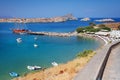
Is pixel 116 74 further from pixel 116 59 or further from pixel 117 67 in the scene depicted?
pixel 116 59

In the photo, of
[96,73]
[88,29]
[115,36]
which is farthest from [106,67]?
[88,29]

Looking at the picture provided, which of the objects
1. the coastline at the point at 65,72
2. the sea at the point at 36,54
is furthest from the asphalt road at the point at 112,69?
the sea at the point at 36,54

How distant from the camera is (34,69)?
1320 inches

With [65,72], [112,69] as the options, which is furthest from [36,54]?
[112,69]

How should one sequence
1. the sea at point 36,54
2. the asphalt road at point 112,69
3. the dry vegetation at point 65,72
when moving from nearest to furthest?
the asphalt road at point 112,69, the dry vegetation at point 65,72, the sea at point 36,54

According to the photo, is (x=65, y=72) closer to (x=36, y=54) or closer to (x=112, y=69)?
(x=112, y=69)

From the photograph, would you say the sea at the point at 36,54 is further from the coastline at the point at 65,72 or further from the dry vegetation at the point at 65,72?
the dry vegetation at the point at 65,72

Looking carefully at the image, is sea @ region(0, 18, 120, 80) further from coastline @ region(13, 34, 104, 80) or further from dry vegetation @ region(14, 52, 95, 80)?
dry vegetation @ region(14, 52, 95, 80)

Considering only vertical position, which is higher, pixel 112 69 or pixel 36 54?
pixel 112 69

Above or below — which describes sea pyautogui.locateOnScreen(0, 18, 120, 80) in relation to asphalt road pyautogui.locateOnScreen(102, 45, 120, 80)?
below

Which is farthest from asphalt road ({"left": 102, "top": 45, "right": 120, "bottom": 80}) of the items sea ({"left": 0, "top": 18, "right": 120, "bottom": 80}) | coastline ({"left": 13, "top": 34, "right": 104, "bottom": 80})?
sea ({"left": 0, "top": 18, "right": 120, "bottom": 80})

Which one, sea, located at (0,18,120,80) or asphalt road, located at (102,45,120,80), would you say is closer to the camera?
asphalt road, located at (102,45,120,80)

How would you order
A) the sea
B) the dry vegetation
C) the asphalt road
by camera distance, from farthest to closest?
the sea, the dry vegetation, the asphalt road

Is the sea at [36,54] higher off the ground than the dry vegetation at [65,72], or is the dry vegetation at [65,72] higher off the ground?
the dry vegetation at [65,72]
